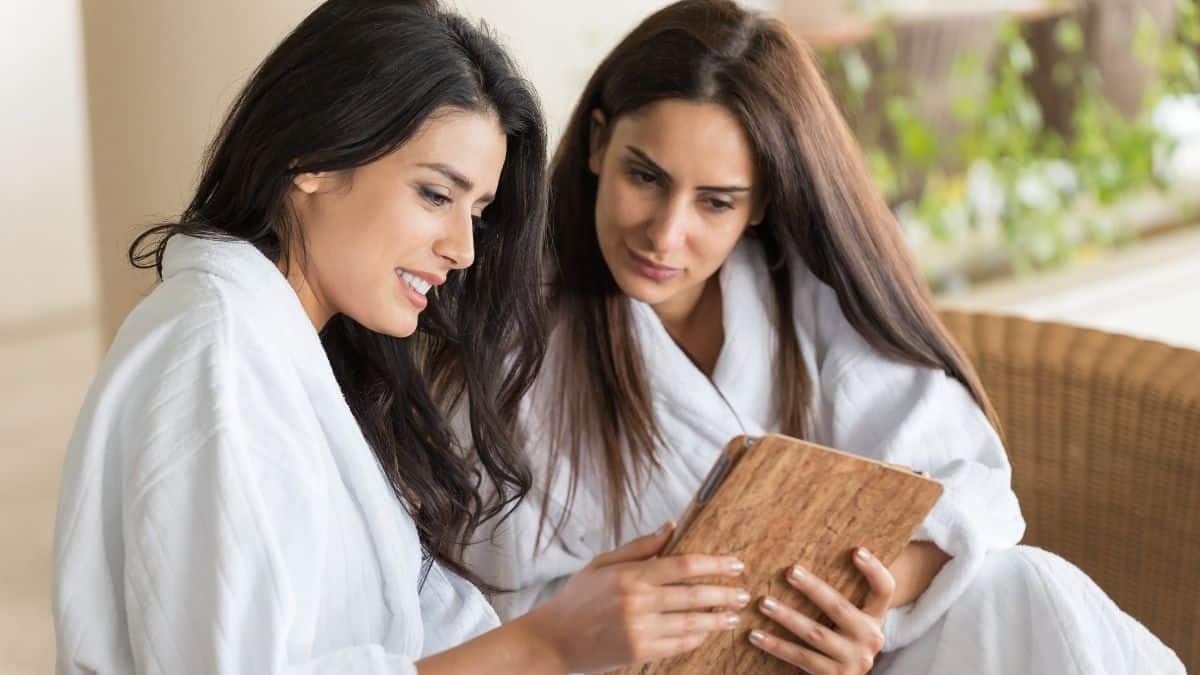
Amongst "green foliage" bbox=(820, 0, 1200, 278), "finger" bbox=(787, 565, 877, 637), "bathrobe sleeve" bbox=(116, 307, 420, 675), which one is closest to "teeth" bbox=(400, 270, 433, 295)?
"bathrobe sleeve" bbox=(116, 307, 420, 675)

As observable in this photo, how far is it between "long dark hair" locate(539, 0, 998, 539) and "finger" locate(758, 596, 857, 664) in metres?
0.34

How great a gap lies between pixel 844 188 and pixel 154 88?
2.73 feet

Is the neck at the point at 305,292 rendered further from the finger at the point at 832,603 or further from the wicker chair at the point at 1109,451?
the wicker chair at the point at 1109,451

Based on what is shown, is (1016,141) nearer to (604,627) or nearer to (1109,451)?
(1109,451)

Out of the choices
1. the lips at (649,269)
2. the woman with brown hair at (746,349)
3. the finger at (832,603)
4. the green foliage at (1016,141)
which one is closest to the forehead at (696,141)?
the woman with brown hair at (746,349)

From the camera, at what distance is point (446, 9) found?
4.42ft

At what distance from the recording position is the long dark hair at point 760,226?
167 centimetres

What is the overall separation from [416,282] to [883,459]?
2.24ft

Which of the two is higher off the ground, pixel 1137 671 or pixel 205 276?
pixel 205 276

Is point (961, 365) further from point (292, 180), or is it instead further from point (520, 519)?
point (292, 180)

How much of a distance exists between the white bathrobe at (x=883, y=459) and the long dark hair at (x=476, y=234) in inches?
4.1

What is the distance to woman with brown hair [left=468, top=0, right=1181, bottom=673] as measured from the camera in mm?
1632

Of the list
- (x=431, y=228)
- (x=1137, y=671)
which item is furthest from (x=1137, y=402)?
(x=431, y=228)

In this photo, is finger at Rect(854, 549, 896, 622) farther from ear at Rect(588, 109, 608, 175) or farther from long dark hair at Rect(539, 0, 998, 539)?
ear at Rect(588, 109, 608, 175)
